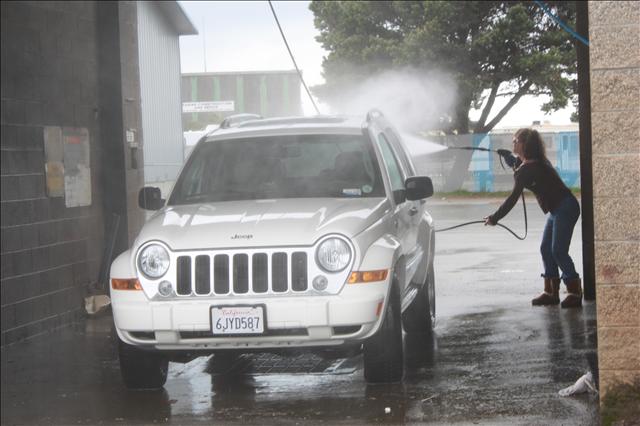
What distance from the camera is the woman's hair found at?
38.5ft

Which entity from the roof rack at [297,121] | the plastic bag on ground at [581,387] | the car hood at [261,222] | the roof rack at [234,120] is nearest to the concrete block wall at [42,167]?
the roof rack at [234,120]

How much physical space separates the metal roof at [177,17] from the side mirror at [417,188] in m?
23.0

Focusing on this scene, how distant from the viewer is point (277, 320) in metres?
7.39

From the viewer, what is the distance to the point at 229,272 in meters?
7.53

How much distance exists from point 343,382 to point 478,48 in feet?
104

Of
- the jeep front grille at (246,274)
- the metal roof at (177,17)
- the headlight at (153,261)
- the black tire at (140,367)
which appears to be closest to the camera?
the jeep front grille at (246,274)

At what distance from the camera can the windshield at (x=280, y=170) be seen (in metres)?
8.66

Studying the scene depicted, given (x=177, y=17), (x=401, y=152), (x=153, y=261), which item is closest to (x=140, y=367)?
(x=153, y=261)

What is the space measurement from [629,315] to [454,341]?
11.9ft

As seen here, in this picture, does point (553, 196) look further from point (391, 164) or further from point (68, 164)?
point (68, 164)

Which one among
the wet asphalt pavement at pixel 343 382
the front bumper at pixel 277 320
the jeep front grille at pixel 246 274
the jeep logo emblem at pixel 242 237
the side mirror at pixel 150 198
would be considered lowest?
the wet asphalt pavement at pixel 343 382

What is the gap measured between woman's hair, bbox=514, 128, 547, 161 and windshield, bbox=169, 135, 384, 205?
314 centimetres

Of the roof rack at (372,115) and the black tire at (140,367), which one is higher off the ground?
the roof rack at (372,115)

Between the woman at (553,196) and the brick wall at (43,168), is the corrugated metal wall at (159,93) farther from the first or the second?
the woman at (553,196)
